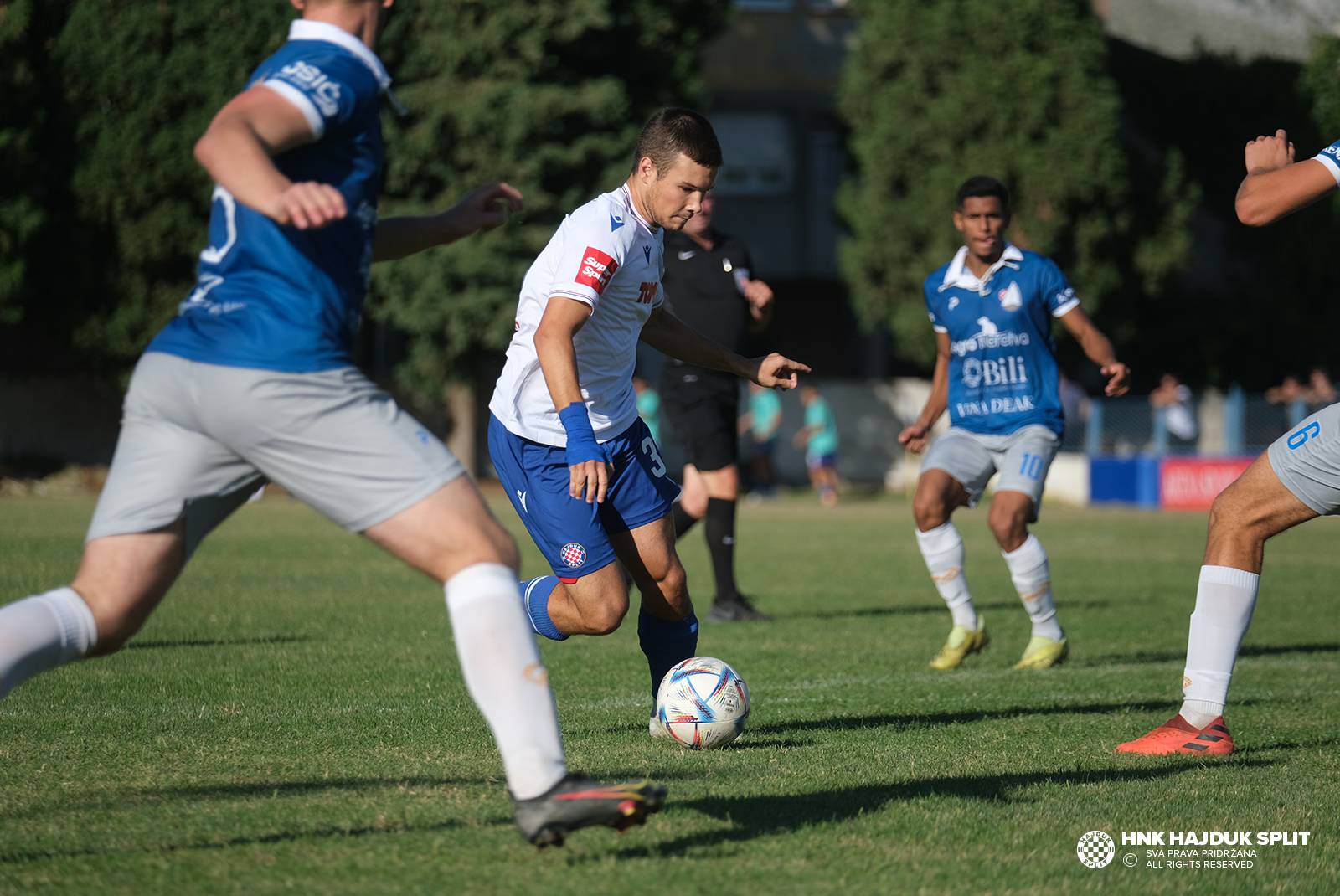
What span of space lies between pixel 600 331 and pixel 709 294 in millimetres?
4830

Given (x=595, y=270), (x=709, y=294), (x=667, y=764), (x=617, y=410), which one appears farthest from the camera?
(x=709, y=294)

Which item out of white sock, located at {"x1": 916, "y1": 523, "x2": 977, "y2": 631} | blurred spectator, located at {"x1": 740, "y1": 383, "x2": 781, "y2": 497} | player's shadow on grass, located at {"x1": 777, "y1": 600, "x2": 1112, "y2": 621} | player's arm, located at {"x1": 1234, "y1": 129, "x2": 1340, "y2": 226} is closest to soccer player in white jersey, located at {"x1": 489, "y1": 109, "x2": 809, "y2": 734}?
player's arm, located at {"x1": 1234, "y1": 129, "x2": 1340, "y2": 226}

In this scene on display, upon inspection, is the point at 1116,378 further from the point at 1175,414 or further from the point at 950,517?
the point at 1175,414

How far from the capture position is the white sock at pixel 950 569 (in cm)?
890

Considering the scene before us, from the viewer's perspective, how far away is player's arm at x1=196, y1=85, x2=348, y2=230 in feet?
12.2

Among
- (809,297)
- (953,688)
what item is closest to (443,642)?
(953,688)

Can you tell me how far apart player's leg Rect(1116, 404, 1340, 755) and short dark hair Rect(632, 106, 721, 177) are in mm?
2288

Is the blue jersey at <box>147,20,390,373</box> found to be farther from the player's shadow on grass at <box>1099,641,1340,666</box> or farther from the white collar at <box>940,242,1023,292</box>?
the player's shadow on grass at <box>1099,641,1340,666</box>

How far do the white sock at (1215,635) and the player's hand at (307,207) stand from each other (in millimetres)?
3856

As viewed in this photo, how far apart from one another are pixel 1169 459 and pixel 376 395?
1004 inches

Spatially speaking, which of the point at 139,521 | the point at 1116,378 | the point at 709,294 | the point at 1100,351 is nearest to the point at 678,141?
the point at 139,521

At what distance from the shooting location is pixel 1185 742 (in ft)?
20.0

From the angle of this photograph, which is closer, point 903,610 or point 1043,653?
point 1043,653

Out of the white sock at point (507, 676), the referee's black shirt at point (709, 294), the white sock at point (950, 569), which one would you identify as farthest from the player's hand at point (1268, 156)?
the referee's black shirt at point (709, 294)
